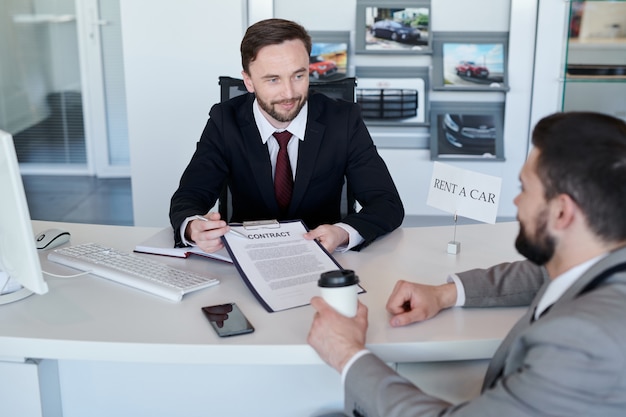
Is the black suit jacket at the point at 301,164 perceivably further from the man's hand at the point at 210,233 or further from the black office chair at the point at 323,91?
the man's hand at the point at 210,233

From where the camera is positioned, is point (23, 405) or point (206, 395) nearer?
point (23, 405)

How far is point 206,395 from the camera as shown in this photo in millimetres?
1650

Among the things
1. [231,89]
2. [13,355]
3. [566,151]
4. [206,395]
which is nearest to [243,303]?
[206,395]

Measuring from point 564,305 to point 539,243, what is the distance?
0.35ft

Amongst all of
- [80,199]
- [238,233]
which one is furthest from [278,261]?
[80,199]

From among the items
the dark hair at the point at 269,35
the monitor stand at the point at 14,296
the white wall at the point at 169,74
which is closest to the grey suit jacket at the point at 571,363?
the monitor stand at the point at 14,296

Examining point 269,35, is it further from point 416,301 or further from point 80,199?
point 80,199

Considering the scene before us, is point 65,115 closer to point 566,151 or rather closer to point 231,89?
point 231,89

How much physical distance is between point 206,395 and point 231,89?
47.8 inches

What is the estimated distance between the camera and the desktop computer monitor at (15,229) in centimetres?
130

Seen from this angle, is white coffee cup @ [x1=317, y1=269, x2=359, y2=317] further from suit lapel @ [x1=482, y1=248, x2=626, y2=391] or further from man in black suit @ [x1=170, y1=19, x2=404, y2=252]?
man in black suit @ [x1=170, y1=19, x2=404, y2=252]

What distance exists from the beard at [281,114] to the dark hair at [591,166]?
49.2 inches

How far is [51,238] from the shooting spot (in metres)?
1.97

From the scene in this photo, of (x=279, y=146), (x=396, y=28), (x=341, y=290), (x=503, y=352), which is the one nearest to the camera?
(x=503, y=352)
